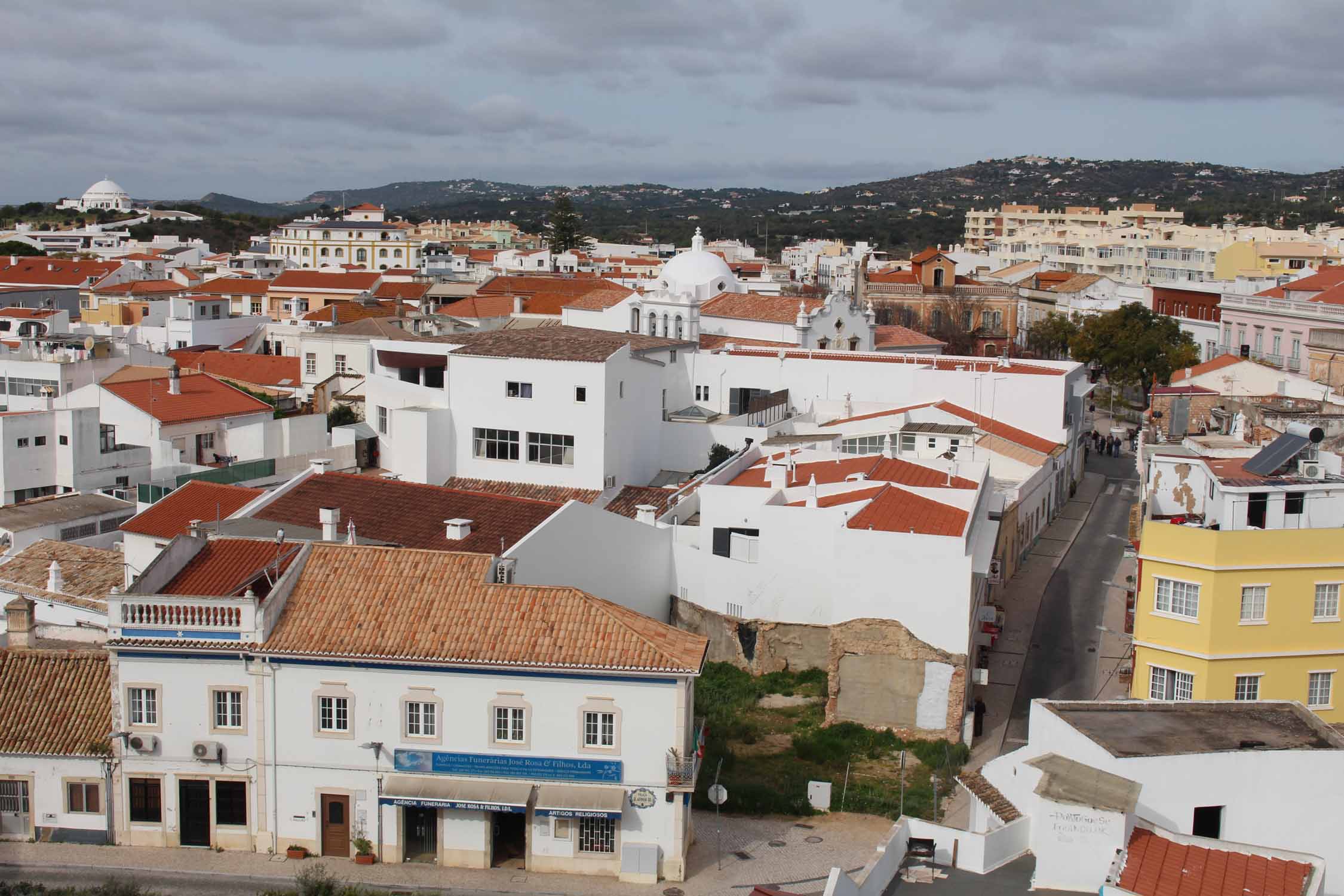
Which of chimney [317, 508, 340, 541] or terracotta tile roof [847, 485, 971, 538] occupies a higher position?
terracotta tile roof [847, 485, 971, 538]

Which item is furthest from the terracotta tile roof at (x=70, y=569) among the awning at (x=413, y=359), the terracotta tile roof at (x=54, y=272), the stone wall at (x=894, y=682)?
the terracotta tile roof at (x=54, y=272)

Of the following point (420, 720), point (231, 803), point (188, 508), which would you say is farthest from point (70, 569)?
point (420, 720)

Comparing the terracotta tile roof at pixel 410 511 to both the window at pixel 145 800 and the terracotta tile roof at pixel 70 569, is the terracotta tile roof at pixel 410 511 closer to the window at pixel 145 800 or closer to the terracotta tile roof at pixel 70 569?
the terracotta tile roof at pixel 70 569

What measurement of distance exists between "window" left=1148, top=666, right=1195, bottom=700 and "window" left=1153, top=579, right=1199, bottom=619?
0.94 m

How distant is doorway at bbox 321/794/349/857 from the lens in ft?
72.9

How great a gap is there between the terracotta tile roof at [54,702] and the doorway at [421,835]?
15.9 feet

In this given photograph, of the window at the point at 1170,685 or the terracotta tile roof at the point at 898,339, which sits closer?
the window at the point at 1170,685

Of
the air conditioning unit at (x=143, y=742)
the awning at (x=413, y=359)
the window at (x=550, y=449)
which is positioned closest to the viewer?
the air conditioning unit at (x=143, y=742)

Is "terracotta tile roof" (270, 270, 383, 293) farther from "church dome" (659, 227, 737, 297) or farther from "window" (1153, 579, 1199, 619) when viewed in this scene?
"window" (1153, 579, 1199, 619)

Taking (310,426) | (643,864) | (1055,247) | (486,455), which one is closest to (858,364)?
(486,455)

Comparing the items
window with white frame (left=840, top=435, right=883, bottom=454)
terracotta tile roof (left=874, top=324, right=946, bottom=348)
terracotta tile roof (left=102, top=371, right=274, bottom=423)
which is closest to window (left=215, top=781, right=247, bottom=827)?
window with white frame (left=840, top=435, right=883, bottom=454)

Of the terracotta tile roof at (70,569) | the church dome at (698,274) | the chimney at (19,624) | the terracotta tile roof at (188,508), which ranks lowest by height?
the terracotta tile roof at (70,569)

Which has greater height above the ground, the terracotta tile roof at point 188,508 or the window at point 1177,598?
the window at point 1177,598

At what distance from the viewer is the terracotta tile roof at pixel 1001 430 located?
4278 centimetres
